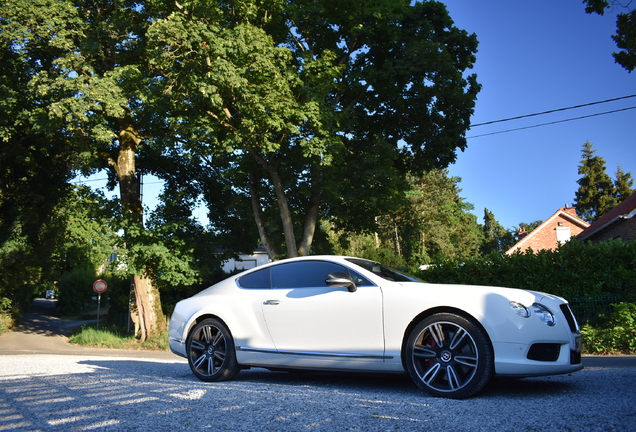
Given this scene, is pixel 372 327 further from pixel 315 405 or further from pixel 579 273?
pixel 579 273

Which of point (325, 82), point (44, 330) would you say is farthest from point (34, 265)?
point (325, 82)

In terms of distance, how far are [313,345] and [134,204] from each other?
17856mm

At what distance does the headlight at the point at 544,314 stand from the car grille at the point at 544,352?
0.20 meters

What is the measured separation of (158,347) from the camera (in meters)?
19.7

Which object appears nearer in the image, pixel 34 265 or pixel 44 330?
pixel 34 265

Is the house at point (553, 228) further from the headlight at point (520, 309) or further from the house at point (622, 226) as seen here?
the headlight at point (520, 309)

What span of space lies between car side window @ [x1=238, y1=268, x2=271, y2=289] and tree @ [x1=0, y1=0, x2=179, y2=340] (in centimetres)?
Answer: 1262

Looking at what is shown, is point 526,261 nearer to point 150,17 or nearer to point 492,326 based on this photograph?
point 492,326

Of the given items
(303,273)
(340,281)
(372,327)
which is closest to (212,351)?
(303,273)

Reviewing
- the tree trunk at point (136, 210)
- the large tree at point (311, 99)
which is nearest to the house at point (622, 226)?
the large tree at point (311, 99)

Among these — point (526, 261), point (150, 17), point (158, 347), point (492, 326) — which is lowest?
point (158, 347)

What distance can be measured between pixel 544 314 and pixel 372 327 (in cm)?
167

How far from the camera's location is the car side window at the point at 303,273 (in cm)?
610

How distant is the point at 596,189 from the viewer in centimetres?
Result: 6044
